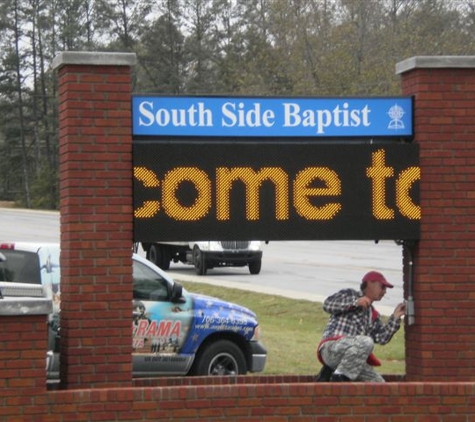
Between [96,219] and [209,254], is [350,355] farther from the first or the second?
[209,254]

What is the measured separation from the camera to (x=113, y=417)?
896 cm

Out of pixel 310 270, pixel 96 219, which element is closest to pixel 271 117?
pixel 96 219

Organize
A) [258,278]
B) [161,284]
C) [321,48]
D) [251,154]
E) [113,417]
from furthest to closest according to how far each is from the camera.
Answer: [321,48] < [258,278] < [161,284] < [251,154] < [113,417]

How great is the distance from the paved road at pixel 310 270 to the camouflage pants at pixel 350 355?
13.3m

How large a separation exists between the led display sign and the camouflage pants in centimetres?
85

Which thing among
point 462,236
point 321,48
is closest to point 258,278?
point 462,236

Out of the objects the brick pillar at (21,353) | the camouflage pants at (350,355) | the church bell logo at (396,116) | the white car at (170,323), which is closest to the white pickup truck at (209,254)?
the white car at (170,323)

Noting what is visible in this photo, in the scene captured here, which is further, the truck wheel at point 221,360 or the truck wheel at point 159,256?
the truck wheel at point 159,256

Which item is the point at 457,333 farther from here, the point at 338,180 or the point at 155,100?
the point at 155,100

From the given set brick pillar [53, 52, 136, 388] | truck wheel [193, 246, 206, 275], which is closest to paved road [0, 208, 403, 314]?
truck wheel [193, 246, 206, 275]

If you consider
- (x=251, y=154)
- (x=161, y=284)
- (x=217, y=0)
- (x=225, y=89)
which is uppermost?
(x=217, y=0)

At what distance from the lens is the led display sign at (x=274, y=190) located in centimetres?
943

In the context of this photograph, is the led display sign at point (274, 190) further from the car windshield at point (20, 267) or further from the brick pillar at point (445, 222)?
the car windshield at point (20, 267)

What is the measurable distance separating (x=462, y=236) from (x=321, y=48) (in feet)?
205
